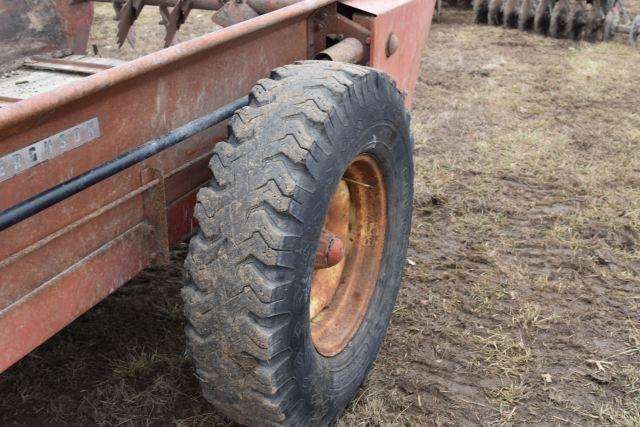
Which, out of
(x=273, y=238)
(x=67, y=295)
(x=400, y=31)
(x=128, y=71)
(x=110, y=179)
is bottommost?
(x=67, y=295)

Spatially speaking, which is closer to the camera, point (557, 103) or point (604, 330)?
point (604, 330)

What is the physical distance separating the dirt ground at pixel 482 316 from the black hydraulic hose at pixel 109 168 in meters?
1.10

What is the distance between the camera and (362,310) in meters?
2.60

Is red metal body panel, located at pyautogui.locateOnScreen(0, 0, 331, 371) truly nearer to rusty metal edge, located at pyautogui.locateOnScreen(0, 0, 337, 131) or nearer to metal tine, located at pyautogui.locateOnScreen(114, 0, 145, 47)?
rusty metal edge, located at pyautogui.locateOnScreen(0, 0, 337, 131)

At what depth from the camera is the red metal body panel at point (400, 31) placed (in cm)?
275

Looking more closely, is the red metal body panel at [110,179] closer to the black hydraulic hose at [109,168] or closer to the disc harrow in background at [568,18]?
the black hydraulic hose at [109,168]

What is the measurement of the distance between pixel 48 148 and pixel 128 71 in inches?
10.6

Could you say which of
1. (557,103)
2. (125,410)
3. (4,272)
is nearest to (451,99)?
(557,103)

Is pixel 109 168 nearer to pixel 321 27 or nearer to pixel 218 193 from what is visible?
pixel 218 193

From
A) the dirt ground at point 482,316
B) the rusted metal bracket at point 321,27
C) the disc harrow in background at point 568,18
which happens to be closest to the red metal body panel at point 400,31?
the rusted metal bracket at point 321,27

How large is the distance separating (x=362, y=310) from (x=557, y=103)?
12.4 ft

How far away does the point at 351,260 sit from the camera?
267 centimetres

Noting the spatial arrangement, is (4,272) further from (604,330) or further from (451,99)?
(451,99)

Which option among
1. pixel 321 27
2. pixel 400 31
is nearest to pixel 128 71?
pixel 321 27
